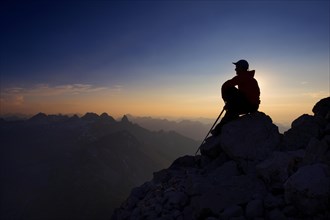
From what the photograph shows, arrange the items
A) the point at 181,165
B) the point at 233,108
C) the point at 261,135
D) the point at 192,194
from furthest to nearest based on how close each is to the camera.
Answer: the point at 181,165, the point at 233,108, the point at 261,135, the point at 192,194

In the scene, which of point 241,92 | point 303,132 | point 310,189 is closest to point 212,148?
point 241,92

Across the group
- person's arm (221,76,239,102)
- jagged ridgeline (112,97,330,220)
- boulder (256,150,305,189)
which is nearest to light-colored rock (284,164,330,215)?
jagged ridgeline (112,97,330,220)

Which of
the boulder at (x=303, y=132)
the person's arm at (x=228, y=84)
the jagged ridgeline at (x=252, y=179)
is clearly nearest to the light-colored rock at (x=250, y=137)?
the jagged ridgeline at (x=252, y=179)

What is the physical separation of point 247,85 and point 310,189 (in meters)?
7.89

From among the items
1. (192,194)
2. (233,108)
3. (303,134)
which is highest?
(233,108)

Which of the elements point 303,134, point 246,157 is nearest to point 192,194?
point 246,157

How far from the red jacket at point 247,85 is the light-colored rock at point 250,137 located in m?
0.96

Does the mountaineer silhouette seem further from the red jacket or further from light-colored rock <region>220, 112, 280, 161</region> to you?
light-colored rock <region>220, 112, 280, 161</region>

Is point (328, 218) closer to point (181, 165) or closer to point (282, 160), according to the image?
point (282, 160)

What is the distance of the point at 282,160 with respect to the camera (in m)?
11.0

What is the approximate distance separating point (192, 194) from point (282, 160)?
12.7ft

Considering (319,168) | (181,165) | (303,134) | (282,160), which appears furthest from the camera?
(181,165)

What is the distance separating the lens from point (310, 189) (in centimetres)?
859

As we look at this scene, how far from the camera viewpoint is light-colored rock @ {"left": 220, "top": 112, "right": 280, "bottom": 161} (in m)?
13.5
